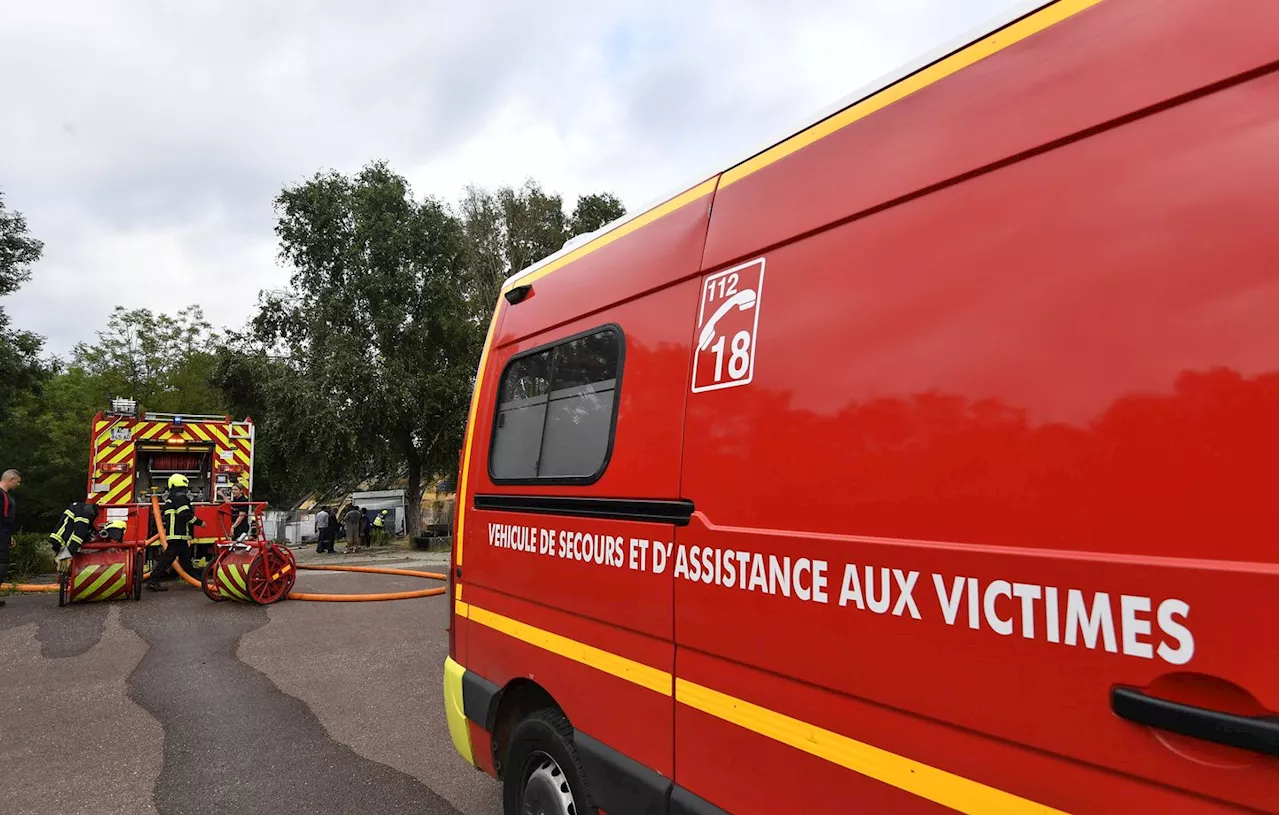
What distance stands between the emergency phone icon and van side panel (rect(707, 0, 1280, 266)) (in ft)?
0.26

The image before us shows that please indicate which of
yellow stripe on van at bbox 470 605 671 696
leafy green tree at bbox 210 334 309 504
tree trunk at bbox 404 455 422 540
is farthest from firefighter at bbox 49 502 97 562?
tree trunk at bbox 404 455 422 540

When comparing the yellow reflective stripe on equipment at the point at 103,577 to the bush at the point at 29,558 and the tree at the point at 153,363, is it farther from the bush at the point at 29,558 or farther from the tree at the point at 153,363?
the tree at the point at 153,363

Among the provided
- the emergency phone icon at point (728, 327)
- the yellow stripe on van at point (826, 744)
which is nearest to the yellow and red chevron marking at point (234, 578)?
the yellow stripe on van at point (826, 744)

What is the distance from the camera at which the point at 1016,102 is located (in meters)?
1.54

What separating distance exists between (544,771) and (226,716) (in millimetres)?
3474

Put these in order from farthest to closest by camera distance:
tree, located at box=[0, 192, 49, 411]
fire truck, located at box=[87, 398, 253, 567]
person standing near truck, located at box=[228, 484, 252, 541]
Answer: tree, located at box=[0, 192, 49, 411] < person standing near truck, located at box=[228, 484, 252, 541] < fire truck, located at box=[87, 398, 253, 567]

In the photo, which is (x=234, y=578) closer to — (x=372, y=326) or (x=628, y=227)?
(x=628, y=227)

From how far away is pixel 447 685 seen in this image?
3.62 metres

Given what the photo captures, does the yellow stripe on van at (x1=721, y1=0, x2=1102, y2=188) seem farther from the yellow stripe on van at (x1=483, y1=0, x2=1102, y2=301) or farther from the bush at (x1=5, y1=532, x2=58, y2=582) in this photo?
the bush at (x1=5, y1=532, x2=58, y2=582)

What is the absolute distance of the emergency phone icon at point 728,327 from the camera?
2.04 m

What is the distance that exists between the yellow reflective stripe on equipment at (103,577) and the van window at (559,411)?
8.34 metres

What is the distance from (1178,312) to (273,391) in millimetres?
22758

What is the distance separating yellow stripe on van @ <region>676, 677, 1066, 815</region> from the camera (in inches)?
54.6

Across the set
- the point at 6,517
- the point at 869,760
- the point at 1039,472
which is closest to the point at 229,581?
the point at 6,517
